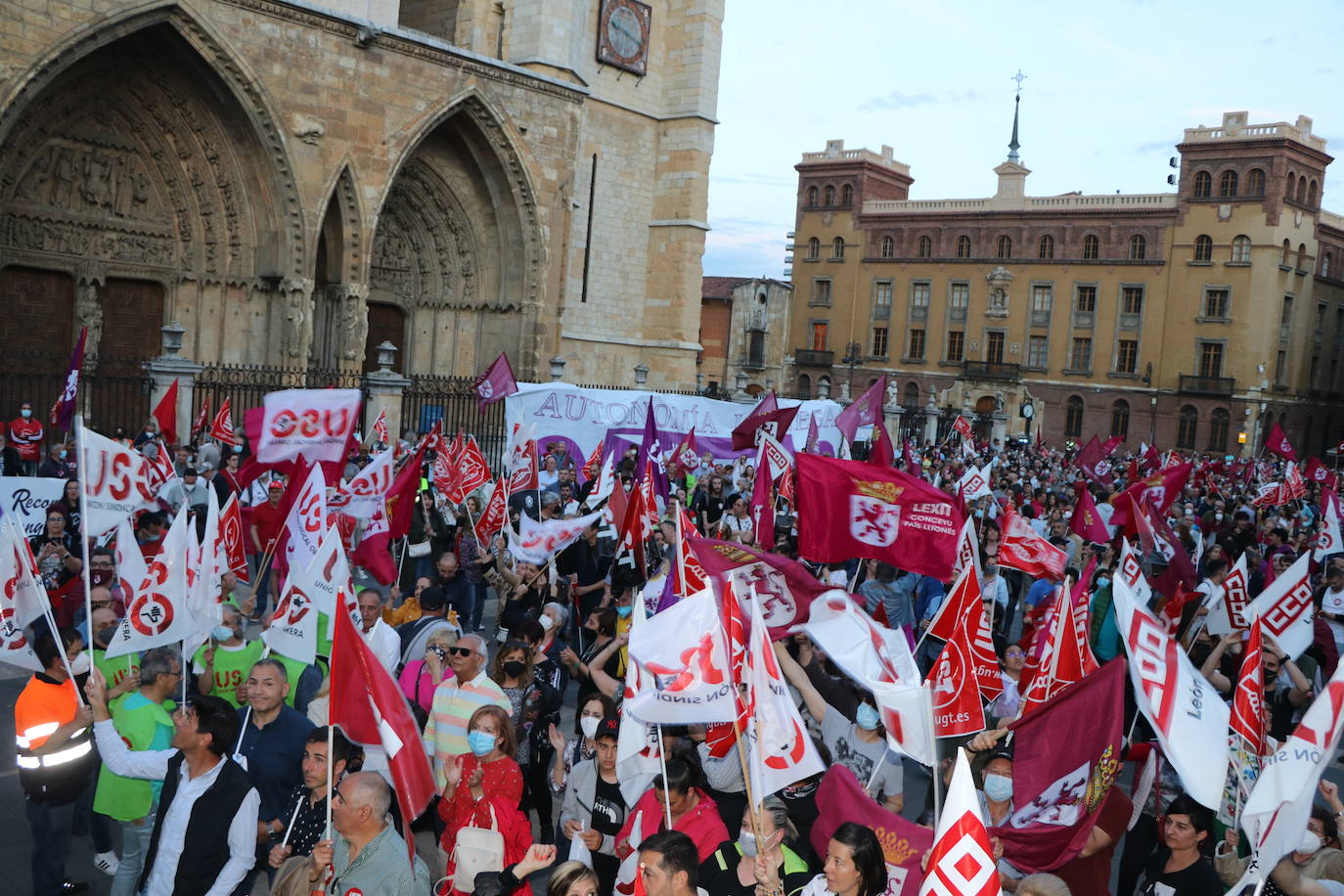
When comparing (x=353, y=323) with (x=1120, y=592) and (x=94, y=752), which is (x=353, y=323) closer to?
(x=94, y=752)

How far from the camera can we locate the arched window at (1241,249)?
54.4 m

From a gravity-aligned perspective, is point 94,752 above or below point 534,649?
below

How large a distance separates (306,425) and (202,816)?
A: 5.84m

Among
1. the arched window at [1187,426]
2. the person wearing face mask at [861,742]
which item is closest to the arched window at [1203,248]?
the arched window at [1187,426]

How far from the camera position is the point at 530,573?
9906 millimetres

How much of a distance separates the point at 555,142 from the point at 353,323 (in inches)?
243

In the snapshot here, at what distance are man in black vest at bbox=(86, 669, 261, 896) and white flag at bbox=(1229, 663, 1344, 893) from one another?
394 cm

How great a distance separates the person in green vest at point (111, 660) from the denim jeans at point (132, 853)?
0.63 metres

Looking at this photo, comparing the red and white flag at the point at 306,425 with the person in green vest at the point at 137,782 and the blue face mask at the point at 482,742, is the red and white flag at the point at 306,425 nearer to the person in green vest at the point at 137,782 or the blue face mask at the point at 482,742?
the person in green vest at the point at 137,782

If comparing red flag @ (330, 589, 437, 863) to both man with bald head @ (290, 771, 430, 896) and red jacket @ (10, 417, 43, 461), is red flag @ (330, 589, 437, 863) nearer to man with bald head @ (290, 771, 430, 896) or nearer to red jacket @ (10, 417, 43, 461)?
man with bald head @ (290, 771, 430, 896)

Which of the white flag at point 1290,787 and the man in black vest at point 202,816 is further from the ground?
the white flag at point 1290,787

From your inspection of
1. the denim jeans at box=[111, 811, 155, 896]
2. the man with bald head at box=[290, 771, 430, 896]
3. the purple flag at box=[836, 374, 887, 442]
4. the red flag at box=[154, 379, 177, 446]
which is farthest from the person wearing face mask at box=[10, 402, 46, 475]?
the man with bald head at box=[290, 771, 430, 896]

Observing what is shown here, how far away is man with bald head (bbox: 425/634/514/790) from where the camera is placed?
6.13m

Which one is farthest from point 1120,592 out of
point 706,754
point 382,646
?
point 382,646
